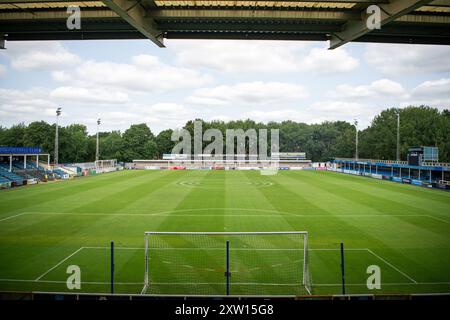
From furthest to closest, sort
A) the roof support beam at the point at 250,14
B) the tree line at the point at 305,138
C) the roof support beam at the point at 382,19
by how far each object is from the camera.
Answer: the tree line at the point at 305,138 < the roof support beam at the point at 250,14 < the roof support beam at the point at 382,19

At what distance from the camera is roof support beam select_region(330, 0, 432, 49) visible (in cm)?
791

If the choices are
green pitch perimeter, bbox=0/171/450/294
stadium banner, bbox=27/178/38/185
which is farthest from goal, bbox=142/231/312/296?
stadium banner, bbox=27/178/38/185

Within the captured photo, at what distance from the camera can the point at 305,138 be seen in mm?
116875

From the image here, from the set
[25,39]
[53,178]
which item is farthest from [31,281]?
[53,178]

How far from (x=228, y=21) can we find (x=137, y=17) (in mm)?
2587

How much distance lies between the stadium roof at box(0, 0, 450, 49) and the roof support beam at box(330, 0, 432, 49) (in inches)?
A: 1.0

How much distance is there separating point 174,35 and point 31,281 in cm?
1072

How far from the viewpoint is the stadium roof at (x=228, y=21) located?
30.3 ft

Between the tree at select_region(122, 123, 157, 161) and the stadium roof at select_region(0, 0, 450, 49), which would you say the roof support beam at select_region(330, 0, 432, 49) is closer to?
the stadium roof at select_region(0, 0, 450, 49)

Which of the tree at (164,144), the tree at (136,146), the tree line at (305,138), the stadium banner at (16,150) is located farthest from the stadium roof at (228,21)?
the tree at (164,144)

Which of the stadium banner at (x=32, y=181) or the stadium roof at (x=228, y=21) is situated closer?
the stadium roof at (x=228, y=21)

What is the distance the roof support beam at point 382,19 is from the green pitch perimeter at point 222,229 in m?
8.67

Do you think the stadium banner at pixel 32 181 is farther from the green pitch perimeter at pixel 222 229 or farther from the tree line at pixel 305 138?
the tree line at pixel 305 138

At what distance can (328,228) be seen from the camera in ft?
71.1
